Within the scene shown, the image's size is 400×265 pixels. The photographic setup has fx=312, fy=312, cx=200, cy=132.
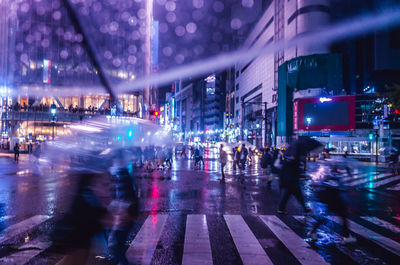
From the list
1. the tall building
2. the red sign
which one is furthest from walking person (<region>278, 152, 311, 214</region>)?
the red sign

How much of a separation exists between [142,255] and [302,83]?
56918 mm

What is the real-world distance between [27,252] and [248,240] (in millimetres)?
4136

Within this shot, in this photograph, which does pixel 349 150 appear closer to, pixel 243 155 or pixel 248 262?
pixel 243 155

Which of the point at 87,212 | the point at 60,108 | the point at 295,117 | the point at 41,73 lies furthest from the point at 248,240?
the point at 41,73

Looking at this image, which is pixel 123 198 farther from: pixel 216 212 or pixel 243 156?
pixel 243 156

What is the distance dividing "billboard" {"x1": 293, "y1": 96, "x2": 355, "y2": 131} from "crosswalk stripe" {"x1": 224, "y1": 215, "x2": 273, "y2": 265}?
46.5 metres

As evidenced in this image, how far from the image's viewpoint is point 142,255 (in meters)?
5.43

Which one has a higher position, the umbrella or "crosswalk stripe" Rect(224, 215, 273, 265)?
the umbrella

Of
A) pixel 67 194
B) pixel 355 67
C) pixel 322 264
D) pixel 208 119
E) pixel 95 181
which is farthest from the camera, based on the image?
pixel 208 119

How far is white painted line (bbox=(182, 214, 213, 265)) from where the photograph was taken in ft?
17.1

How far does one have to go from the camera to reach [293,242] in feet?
20.6

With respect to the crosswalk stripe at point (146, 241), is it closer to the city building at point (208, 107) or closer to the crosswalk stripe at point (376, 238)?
the crosswalk stripe at point (376, 238)

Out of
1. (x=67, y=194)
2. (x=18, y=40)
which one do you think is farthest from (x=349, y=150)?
(x=18, y=40)

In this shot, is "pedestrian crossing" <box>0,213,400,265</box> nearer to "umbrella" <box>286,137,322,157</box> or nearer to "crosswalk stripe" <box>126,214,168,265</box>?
"crosswalk stripe" <box>126,214,168,265</box>
